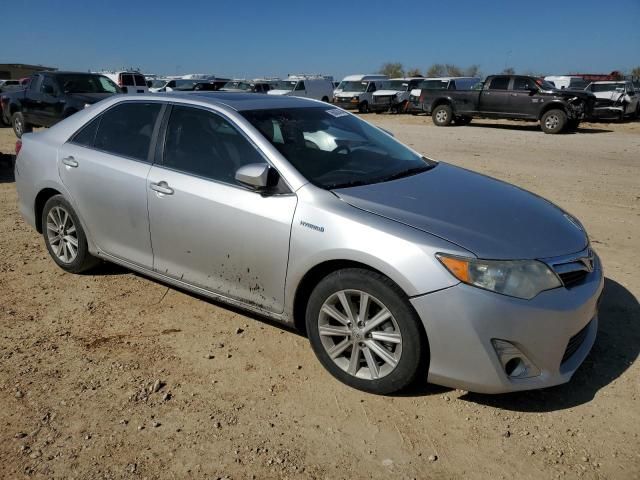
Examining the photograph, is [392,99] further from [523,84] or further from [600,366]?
[600,366]

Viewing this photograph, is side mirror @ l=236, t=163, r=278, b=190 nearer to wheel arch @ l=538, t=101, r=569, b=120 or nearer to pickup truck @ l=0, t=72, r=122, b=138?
pickup truck @ l=0, t=72, r=122, b=138

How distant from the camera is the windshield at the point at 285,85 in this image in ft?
106

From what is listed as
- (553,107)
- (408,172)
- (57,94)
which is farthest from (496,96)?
(408,172)

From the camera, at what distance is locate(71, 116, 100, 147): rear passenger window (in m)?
4.38

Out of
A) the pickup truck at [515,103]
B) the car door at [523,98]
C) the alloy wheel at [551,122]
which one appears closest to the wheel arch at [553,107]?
the pickup truck at [515,103]

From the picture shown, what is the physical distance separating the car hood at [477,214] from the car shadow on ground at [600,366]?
751mm

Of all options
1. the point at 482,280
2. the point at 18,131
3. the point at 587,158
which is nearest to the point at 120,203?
the point at 482,280

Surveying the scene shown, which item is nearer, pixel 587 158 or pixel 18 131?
pixel 587 158

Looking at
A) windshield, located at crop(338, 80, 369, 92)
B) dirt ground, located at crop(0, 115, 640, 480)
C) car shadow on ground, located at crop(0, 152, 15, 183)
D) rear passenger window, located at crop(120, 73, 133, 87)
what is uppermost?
dirt ground, located at crop(0, 115, 640, 480)

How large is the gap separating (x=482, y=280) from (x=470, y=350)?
34cm

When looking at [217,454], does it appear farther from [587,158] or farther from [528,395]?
[587,158]

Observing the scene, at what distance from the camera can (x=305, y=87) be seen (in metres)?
32.0

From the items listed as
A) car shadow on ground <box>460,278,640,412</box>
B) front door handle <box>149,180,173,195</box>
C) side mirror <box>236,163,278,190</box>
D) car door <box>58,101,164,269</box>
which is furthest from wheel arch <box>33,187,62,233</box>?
car shadow on ground <box>460,278,640,412</box>

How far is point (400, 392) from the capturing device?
10.1ft
